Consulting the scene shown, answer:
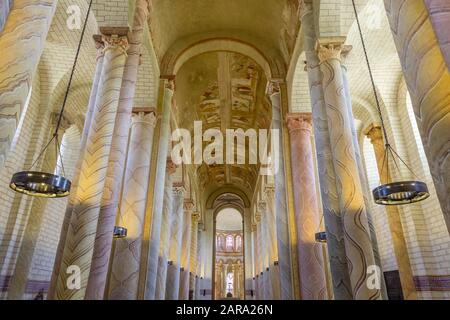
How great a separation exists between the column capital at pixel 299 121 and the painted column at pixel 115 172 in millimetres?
4153

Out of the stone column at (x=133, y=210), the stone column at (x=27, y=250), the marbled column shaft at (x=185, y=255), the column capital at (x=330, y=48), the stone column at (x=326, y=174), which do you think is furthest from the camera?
the marbled column shaft at (x=185, y=255)

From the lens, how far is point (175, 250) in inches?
497

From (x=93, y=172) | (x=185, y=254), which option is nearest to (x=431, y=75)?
(x=93, y=172)

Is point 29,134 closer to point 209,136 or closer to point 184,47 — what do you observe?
point 184,47

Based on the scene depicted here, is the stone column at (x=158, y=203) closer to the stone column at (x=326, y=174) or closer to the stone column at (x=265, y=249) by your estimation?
the stone column at (x=326, y=174)

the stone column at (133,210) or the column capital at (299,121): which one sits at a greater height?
the column capital at (299,121)

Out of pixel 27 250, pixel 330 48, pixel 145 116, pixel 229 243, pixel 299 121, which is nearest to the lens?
pixel 330 48

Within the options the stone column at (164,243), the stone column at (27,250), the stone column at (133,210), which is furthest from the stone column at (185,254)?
the stone column at (133,210)

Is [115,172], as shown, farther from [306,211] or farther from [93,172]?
[306,211]

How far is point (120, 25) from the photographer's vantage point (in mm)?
5715

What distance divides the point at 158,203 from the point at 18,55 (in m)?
5.00

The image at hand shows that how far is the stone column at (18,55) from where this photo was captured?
244cm

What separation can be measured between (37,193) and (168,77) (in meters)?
5.21
